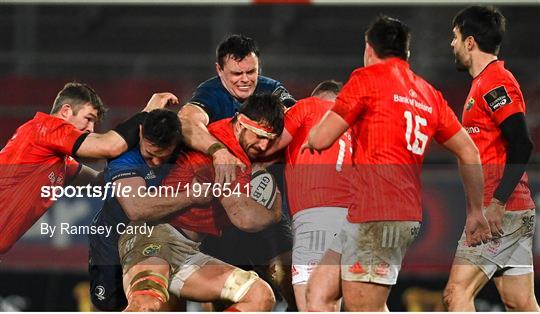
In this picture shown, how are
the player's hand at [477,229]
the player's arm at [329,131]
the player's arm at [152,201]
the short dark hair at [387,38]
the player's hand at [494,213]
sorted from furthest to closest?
the player's arm at [152,201] < the player's hand at [494,213] < the player's hand at [477,229] < the short dark hair at [387,38] < the player's arm at [329,131]

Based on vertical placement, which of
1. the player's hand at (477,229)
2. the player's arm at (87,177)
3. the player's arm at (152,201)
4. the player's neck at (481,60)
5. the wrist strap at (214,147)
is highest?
the player's neck at (481,60)

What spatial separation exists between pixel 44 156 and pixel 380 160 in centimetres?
167

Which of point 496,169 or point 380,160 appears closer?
point 380,160

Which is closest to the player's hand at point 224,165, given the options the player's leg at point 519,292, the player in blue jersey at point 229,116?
the player in blue jersey at point 229,116

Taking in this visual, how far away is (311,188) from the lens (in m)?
4.62

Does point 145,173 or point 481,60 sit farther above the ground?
point 481,60

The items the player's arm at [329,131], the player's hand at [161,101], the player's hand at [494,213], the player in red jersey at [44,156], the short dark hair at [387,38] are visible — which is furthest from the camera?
the player's hand at [161,101]

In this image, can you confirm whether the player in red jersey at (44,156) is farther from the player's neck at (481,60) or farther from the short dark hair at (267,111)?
the player's neck at (481,60)

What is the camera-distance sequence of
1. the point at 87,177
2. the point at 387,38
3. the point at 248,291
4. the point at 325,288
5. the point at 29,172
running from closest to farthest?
the point at 387,38 → the point at 325,288 → the point at 248,291 → the point at 29,172 → the point at 87,177

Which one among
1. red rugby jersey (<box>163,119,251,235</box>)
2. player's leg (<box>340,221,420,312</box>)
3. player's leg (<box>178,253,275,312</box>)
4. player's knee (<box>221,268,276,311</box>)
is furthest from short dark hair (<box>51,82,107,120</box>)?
player's leg (<box>340,221,420,312</box>)

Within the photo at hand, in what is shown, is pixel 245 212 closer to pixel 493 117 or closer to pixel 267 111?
pixel 267 111

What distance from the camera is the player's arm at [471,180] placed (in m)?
4.22

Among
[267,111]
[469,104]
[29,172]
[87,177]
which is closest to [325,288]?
[267,111]

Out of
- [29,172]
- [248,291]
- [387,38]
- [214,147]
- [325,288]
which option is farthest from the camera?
[29,172]
